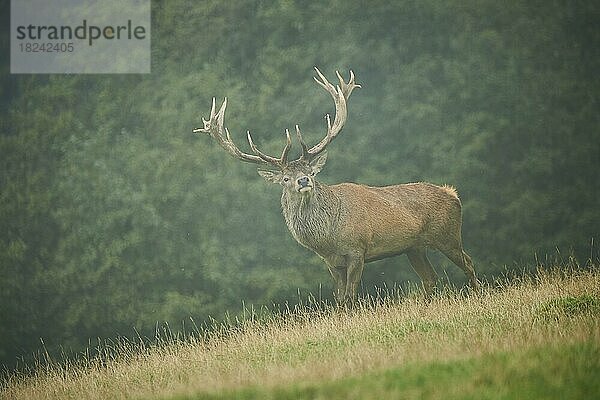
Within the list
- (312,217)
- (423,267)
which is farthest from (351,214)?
(423,267)

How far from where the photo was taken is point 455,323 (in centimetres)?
629

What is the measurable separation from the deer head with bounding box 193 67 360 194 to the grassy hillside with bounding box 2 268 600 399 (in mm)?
940

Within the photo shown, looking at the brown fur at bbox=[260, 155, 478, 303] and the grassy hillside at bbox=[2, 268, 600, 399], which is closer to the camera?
the grassy hillside at bbox=[2, 268, 600, 399]

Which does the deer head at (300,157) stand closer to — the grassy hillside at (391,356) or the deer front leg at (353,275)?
the deer front leg at (353,275)

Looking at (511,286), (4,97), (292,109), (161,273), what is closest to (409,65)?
(292,109)

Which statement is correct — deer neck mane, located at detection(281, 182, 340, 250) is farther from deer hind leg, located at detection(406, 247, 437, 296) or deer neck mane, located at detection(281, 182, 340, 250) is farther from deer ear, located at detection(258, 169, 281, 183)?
deer hind leg, located at detection(406, 247, 437, 296)

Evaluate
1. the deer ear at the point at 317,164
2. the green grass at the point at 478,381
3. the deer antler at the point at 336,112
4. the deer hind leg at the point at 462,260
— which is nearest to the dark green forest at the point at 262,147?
the deer hind leg at the point at 462,260

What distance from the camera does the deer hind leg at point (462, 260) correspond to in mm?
7375

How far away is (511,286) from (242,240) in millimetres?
1946

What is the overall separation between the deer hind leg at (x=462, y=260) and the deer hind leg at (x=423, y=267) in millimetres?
142

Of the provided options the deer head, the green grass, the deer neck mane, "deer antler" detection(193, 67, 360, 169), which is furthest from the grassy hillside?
"deer antler" detection(193, 67, 360, 169)

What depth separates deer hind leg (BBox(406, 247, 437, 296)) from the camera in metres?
7.41

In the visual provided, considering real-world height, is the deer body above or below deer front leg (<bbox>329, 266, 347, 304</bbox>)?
above

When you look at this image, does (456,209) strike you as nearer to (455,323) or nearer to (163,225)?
(455,323)
